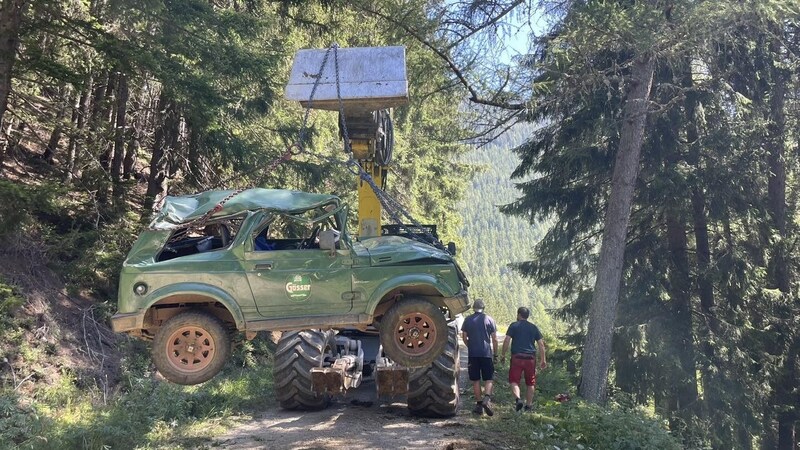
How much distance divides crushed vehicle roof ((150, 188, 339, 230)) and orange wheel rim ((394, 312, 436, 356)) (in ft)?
5.10

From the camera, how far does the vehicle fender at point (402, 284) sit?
6.70 metres

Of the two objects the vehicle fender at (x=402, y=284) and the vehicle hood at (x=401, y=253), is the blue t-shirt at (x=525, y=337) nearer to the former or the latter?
the vehicle hood at (x=401, y=253)

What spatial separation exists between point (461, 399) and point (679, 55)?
7.59 m

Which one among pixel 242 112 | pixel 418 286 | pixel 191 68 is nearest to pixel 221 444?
pixel 418 286

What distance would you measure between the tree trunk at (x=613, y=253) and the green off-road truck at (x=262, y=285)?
603 centimetres

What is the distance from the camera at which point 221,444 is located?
27.1 ft

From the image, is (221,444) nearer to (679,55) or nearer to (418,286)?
(418,286)

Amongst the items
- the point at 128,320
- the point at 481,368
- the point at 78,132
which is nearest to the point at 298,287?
the point at 128,320

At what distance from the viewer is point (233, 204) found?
6617 millimetres

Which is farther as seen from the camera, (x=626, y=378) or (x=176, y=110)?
(x=626, y=378)

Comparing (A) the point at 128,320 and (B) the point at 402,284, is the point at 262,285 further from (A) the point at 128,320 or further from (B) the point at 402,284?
(B) the point at 402,284

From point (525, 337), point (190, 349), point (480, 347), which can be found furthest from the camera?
point (525, 337)

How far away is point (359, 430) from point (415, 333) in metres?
2.67

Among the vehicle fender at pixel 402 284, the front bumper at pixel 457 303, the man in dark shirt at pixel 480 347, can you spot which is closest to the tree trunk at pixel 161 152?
the man in dark shirt at pixel 480 347
